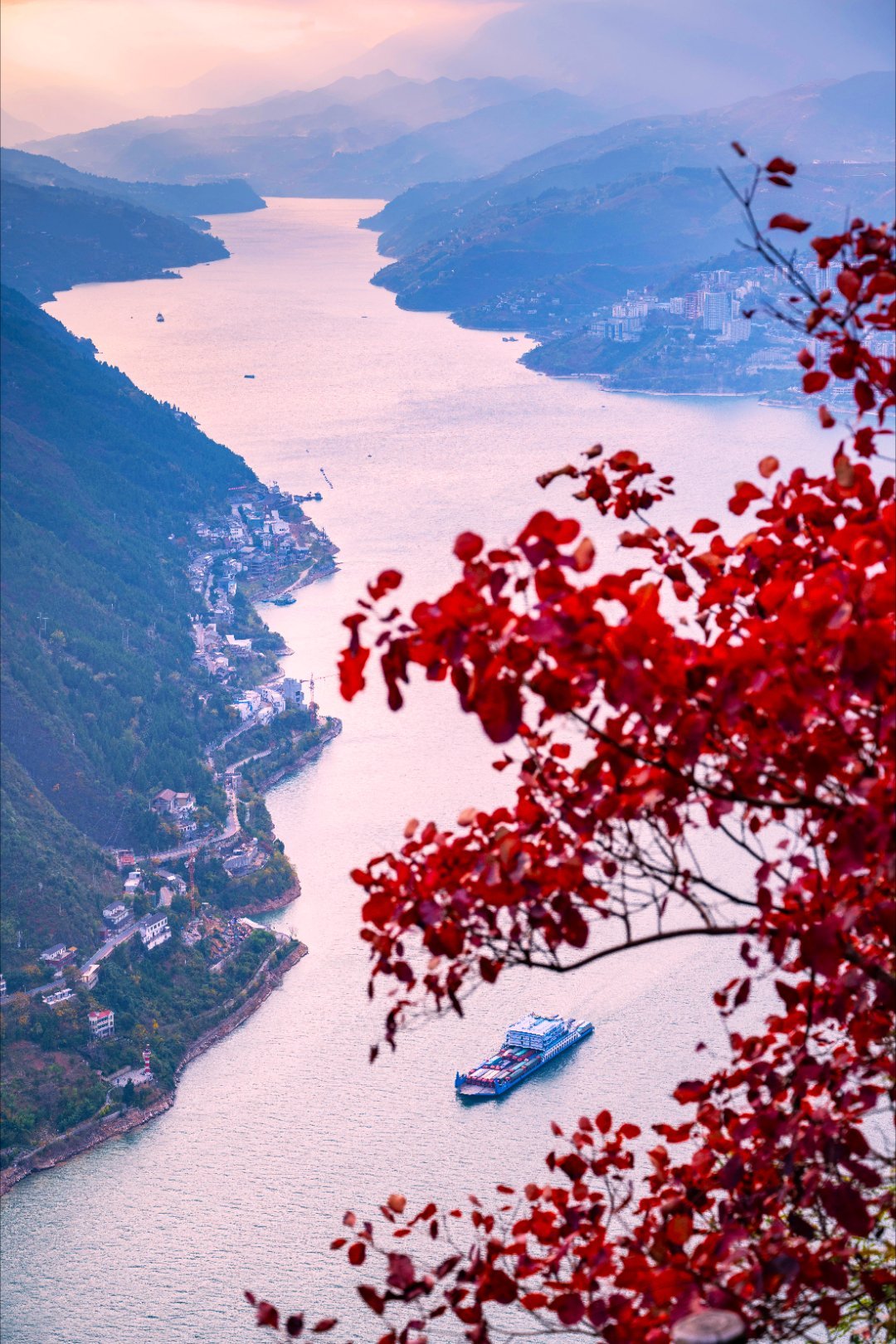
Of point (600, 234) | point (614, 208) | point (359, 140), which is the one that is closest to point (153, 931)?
point (600, 234)

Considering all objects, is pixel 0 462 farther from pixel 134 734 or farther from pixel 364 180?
pixel 364 180

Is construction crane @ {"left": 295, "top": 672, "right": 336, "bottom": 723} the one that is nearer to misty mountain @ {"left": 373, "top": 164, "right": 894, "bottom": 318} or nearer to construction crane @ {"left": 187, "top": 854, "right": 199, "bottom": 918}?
construction crane @ {"left": 187, "top": 854, "right": 199, "bottom": 918}

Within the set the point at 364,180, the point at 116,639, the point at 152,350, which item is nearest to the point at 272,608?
the point at 116,639

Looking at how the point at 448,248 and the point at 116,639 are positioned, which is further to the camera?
the point at 448,248

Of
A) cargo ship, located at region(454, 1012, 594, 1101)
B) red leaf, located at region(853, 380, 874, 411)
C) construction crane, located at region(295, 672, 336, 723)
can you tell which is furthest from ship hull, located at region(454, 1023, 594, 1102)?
red leaf, located at region(853, 380, 874, 411)

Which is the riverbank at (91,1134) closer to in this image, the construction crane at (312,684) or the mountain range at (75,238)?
the construction crane at (312,684)

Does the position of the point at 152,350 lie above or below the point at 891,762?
above
